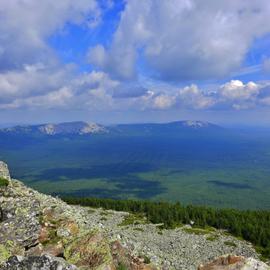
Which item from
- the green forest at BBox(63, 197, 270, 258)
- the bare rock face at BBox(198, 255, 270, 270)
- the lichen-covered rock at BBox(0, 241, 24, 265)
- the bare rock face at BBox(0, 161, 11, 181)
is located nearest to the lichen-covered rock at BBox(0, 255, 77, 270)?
the lichen-covered rock at BBox(0, 241, 24, 265)

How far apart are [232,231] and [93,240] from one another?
59.8 metres

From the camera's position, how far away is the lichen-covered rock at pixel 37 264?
21219mm

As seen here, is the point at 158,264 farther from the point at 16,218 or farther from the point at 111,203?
the point at 111,203

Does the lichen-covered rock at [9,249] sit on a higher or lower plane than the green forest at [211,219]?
higher

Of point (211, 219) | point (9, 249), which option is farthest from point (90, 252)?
point (211, 219)

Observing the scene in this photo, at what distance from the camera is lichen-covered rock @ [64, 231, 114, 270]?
26.1 metres

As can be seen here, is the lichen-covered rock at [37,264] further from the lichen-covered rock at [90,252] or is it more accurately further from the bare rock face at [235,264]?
the bare rock face at [235,264]

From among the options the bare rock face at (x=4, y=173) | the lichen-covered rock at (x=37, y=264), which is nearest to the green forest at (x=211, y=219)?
the bare rock face at (x=4, y=173)

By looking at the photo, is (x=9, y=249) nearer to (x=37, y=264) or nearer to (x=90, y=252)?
(x=90, y=252)

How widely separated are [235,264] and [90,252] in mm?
10097

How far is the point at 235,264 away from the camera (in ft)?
78.4

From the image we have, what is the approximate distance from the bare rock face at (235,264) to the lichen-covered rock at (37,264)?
9.73 metres

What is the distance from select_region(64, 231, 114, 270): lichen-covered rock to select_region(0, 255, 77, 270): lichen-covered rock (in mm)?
3933

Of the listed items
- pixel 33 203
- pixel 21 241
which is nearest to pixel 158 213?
pixel 33 203
